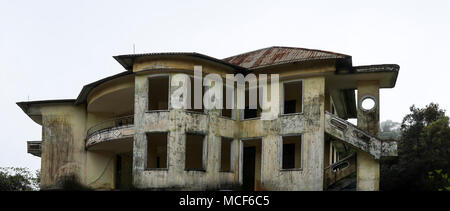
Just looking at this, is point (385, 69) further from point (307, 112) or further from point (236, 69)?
point (236, 69)

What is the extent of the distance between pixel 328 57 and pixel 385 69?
8.28ft

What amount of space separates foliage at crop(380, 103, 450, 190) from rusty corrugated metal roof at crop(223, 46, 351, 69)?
1706 centimetres

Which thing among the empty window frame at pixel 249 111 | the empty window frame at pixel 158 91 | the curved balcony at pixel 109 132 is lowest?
the curved balcony at pixel 109 132

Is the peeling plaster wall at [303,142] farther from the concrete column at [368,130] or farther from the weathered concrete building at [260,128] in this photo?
the concrete column at [368,130]

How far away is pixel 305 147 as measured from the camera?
2300 centimetres

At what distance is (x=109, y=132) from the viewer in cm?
2627

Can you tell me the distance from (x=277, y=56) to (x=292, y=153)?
488 cm

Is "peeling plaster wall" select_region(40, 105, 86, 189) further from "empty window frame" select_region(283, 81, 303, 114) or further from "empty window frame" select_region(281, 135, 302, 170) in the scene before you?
"empty window frame" select_region(283, 81, 303, 114)

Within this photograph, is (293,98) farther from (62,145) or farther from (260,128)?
(62,145)

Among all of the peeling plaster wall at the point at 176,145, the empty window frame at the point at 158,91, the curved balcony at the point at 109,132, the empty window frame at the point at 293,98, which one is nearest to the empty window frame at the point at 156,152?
the curved balcony at the point at 109,132

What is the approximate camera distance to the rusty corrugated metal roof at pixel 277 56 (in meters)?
23.2

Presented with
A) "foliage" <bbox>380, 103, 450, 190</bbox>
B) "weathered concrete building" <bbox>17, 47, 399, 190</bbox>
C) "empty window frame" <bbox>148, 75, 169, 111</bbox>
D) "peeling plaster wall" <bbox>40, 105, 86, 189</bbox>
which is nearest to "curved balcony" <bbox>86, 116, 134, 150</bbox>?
"weathered concrete building" <bbox>17, 47, 399, 190</bbox>
